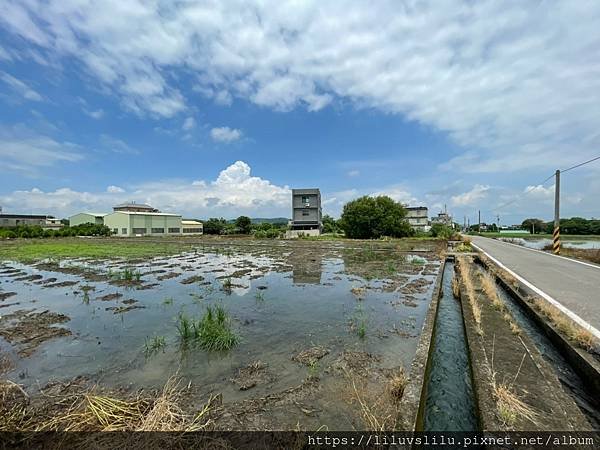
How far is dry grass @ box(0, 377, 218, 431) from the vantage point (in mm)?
2635

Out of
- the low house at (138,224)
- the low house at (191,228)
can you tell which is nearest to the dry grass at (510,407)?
the low house at (138,224)

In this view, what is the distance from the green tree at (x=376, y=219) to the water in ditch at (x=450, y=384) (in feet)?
106

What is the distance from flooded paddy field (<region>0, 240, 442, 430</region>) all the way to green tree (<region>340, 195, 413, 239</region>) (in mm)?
28909

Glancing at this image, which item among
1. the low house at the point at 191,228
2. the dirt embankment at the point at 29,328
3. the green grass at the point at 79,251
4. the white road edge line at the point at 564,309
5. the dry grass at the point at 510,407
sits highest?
the low house at the point at 191,228

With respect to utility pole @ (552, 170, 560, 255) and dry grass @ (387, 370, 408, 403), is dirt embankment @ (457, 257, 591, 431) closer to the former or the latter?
dry grass @ (387, 370, 408, 403)

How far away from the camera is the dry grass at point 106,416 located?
2.63 m

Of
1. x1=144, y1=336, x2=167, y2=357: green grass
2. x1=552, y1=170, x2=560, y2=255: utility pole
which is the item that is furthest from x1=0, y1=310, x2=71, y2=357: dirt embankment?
x1=552, y1=170, x2=560, y2=255: utility pole

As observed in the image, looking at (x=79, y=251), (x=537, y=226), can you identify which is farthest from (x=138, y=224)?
(x=537, y=226)

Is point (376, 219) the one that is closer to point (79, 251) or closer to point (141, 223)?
point (79, 251)

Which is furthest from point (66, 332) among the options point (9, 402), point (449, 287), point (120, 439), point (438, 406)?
point (449, 287)

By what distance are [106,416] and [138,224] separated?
174 ft

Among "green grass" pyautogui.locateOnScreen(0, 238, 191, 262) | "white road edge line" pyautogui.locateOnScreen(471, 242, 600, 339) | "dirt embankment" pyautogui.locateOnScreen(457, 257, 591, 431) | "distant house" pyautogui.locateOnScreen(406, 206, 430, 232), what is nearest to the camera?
"dirt embankment" pyautogui.locateOnScreen(457, 257, 591, 431)

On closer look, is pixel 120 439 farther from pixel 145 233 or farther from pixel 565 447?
pixel 145 233

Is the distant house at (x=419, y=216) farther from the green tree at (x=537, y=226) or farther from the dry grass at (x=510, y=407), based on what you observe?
the dry grass at (x=510, y=407)
